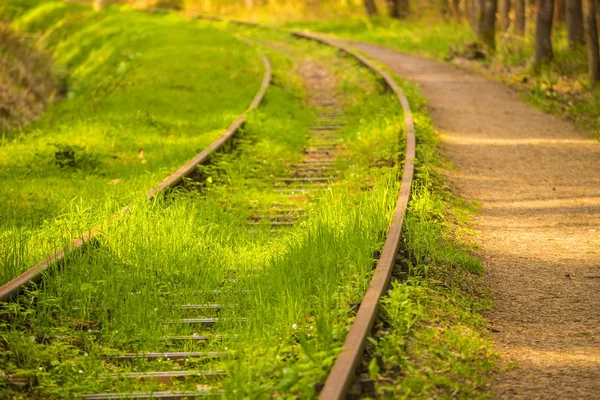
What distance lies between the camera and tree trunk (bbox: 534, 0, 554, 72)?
19.8 m

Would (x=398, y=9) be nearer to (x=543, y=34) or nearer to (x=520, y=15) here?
(x=520, y=15)

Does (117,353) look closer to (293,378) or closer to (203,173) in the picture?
(293,378)

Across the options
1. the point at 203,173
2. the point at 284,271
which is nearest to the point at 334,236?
the point at 284,271

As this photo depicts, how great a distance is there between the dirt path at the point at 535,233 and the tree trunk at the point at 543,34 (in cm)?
307

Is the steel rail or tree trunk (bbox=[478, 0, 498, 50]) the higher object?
the steel rail

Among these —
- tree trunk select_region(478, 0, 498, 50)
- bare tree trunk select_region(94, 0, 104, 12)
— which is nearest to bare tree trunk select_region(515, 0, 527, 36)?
tree trunk select_region(478, 0, 498, 50)

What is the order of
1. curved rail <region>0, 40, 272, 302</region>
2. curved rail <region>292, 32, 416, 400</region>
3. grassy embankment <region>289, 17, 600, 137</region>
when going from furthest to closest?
grassy embankment <region>289, 17, 600, 137</region> → curved rail <region>0, 40, 272, 302</region> → curved rail <region>292, 32, 416, 400</region>

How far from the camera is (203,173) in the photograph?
33.9ft

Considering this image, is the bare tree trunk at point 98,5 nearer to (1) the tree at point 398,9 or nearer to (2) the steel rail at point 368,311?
(1) the tree at point 398,9

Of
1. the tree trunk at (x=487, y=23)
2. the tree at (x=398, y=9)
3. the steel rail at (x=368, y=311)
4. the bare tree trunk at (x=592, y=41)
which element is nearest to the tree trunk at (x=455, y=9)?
the tree at (x=398, y=9)

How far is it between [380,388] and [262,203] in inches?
193

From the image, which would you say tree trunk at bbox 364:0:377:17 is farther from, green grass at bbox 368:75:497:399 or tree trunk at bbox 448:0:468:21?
green grass at bbox 368:75:497:399

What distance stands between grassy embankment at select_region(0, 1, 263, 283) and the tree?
1252cm

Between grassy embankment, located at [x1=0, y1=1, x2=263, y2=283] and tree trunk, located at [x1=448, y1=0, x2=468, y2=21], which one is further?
tree trunk, located at [x1=448, y1=0, x2=468, y2=21]
